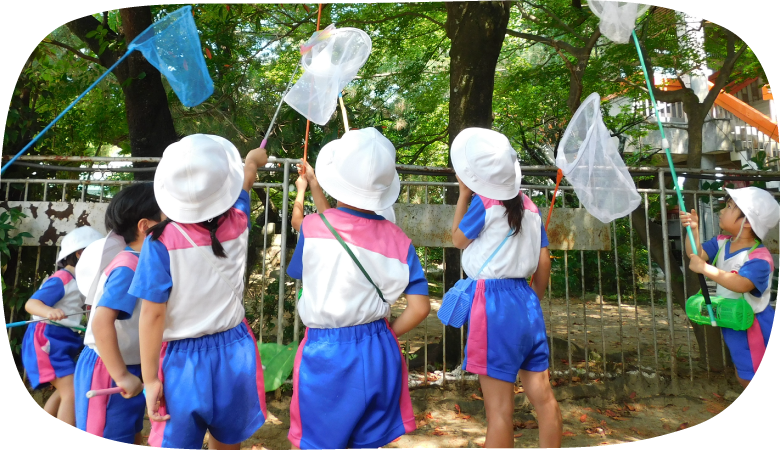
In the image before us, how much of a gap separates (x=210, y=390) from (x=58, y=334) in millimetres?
1449

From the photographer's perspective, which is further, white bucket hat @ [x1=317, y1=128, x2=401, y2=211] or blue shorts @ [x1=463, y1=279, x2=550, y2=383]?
blue shorts @ [x1=463, y1=279, x2=550, y2=383]

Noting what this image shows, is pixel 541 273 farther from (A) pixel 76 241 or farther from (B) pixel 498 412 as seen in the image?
(A) pixel 76 241

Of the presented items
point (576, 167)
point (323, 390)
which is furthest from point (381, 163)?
point (576, 167)

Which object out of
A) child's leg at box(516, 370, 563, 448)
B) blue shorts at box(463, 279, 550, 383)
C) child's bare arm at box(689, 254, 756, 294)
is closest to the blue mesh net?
blue shorts at box(463, 279, 550, 383)

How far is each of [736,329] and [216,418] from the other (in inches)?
107

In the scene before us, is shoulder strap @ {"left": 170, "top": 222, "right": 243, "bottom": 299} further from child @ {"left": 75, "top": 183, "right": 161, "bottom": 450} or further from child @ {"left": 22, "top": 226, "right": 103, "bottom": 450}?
child @ {"left": 22, "top": 226, "right": 103, "bottom": 450}

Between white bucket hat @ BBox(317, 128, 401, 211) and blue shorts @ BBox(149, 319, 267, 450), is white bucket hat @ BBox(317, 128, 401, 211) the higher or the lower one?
the higher one

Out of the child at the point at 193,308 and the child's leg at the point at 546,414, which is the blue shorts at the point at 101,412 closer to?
the child at the point at 193,308

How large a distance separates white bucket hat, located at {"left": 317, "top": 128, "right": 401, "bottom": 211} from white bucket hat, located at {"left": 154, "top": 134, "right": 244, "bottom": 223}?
0.41 m

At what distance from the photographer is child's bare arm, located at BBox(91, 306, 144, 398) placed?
1.82 m

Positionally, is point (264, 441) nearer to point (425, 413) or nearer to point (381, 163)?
point (425, 413)

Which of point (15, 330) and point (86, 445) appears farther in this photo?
point (15, 330)

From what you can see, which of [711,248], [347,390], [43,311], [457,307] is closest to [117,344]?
[347,390]

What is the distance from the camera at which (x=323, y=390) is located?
197cm
